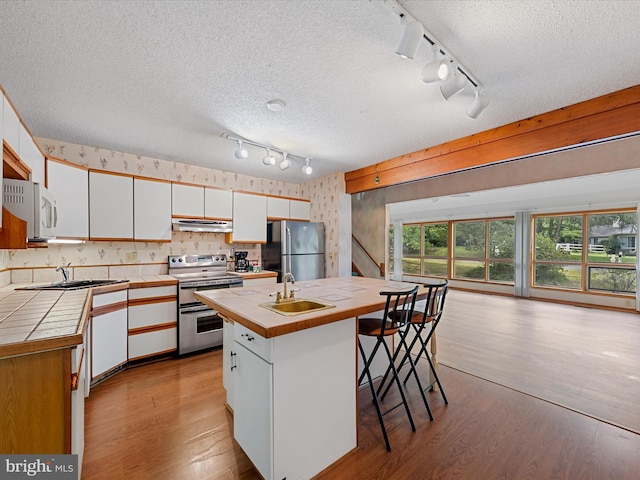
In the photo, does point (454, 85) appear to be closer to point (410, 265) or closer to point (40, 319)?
point (40, 319)

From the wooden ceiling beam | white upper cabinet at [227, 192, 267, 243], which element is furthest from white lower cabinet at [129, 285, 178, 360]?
the wooden ceiling beam

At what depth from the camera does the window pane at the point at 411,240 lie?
9.82 metres

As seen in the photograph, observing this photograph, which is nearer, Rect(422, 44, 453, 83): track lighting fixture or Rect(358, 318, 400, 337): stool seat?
Rect(422, 44, 453, 83): track lighting fixture

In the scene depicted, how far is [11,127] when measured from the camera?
1.67m

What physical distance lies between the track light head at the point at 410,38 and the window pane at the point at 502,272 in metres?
7.65

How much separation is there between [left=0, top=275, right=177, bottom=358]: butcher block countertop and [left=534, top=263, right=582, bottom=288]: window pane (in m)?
8.58

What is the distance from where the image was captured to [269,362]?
1414mm

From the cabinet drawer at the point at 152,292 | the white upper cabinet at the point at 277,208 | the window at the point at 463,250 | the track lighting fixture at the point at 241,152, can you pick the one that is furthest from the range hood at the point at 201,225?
the window at the point at 463,250

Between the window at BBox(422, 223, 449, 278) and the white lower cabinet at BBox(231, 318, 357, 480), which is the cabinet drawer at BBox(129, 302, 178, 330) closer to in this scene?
the white lower cabinet at BBox(231, 318, 357, 480)

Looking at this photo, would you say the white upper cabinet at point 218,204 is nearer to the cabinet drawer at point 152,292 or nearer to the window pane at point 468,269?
the cabinet drawer at point 152,292

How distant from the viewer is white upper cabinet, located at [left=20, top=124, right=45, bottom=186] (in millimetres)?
1922

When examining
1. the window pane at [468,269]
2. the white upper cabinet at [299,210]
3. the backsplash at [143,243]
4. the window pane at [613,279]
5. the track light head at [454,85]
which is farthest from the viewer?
the window pane at [468,269]

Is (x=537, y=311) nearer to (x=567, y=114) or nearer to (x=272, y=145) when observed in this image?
(x=567, y=114)

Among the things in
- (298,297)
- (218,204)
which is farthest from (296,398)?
(218,204)
